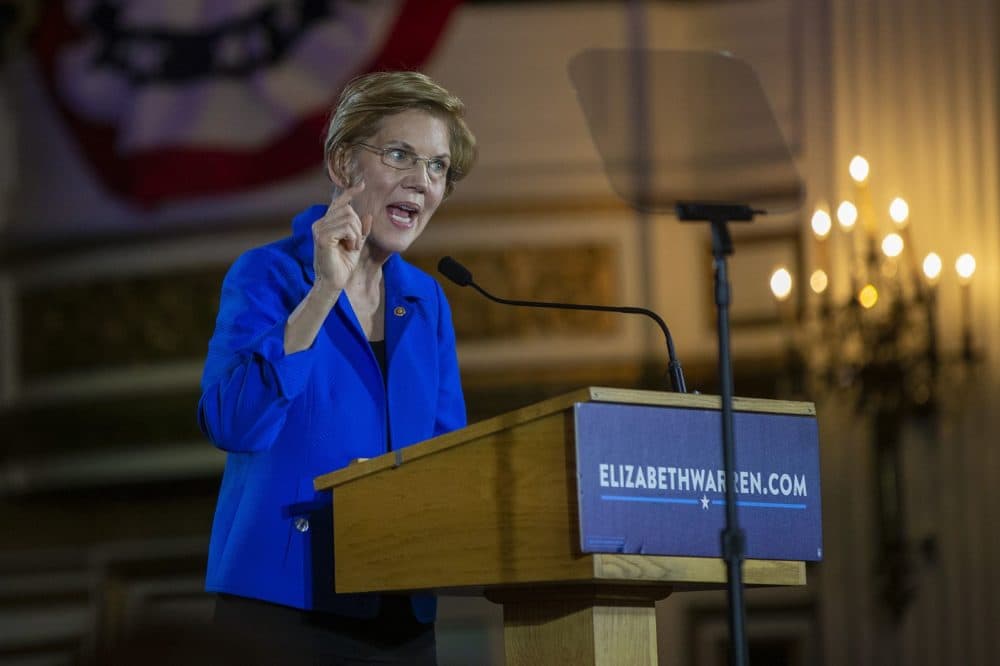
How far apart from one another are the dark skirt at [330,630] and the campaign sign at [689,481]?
576 millimetres

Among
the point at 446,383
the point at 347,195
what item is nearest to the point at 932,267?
the point at 446,383

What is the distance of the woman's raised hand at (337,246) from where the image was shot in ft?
7.38

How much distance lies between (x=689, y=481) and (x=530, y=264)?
14.7ft

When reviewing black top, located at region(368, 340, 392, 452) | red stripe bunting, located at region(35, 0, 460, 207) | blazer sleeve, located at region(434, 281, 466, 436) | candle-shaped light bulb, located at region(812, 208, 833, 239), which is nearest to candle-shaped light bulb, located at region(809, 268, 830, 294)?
candle-shaped light bulb, located at region(812, 208, 833, 239)

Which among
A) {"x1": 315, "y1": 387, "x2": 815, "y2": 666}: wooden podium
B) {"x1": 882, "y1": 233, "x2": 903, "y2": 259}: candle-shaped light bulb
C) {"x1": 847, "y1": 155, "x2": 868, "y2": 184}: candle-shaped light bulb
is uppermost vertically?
{"x1": 847, "y1": 155, "x2": 868, "y2": 184}: candle-shaped light bulb

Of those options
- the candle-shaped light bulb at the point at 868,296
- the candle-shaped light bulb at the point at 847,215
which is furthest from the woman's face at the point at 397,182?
the candle-shaped light bulb at the point at 847,215

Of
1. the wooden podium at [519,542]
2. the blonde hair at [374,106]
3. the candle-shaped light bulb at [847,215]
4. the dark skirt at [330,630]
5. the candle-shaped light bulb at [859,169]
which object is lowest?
the dark skirt at [330,630]

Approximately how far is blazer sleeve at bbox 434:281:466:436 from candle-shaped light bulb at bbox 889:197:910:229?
11.5 feet

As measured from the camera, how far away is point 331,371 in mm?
2402

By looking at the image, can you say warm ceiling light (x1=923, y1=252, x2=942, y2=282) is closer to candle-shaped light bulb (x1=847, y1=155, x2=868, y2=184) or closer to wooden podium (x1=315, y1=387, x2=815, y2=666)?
candle-shaped light bulb (x1=847, y1=155, x2=868, y2=184)

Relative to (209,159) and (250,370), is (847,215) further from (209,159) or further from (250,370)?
(250,370)

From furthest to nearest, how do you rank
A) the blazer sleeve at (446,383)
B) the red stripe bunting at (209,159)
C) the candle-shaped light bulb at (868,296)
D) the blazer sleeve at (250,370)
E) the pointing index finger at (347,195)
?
the red stripe bunting at (209,159) < the candle-shaped light bulb at (868,296) < the blazer sleeve at (446,383) < the pointing index finger at (347,195) < the blazer sleeve at (250,370)

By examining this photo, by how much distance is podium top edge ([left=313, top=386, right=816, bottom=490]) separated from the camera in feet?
6.36

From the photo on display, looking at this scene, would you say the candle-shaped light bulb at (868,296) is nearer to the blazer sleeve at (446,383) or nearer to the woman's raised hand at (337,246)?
the blazer sleeve at (446,383)
